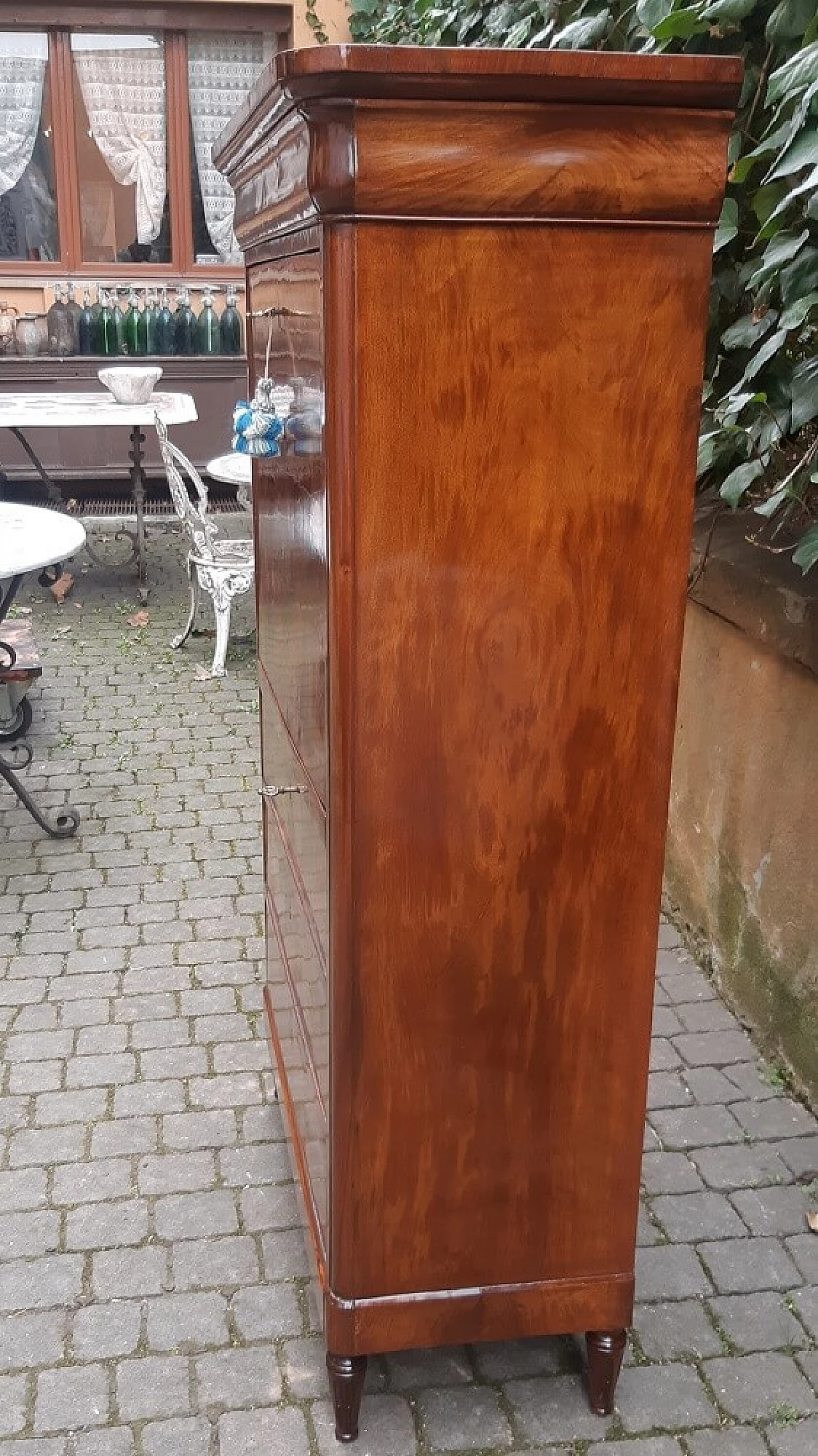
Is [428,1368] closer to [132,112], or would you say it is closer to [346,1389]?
[346,1389]

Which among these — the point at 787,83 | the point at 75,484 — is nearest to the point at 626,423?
the point at 787,83

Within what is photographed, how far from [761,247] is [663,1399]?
236 centimetres

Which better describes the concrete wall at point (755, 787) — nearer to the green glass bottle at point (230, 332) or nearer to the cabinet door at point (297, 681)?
the cabinet door at point (297, 681)

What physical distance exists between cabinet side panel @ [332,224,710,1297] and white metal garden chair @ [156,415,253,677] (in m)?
4.31

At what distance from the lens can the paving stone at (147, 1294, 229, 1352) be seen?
7.77ft

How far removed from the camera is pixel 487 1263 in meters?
2.09

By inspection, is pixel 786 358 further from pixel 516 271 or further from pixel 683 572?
pixel 516 271

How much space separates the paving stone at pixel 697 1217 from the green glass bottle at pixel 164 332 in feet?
25.5

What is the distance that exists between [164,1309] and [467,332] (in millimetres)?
1922

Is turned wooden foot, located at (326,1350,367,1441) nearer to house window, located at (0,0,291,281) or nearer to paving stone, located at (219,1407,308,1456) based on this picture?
paving stone, located at (219,1407,308,1456)

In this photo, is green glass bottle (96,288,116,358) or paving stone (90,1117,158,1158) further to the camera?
green glass bottle (96,288,116,358)

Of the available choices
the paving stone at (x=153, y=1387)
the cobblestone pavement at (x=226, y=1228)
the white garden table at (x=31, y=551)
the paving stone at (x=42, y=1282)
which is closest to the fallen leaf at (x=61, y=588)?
the white garden table at (x=31, y=551)

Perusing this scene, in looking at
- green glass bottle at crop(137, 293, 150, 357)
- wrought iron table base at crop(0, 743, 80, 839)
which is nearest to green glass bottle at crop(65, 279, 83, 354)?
green glass bottle at crop(137, 293, 150, 357)

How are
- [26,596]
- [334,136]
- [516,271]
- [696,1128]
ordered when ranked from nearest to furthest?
[334,136] < [516,271] < [696,1128] < [26,596]
